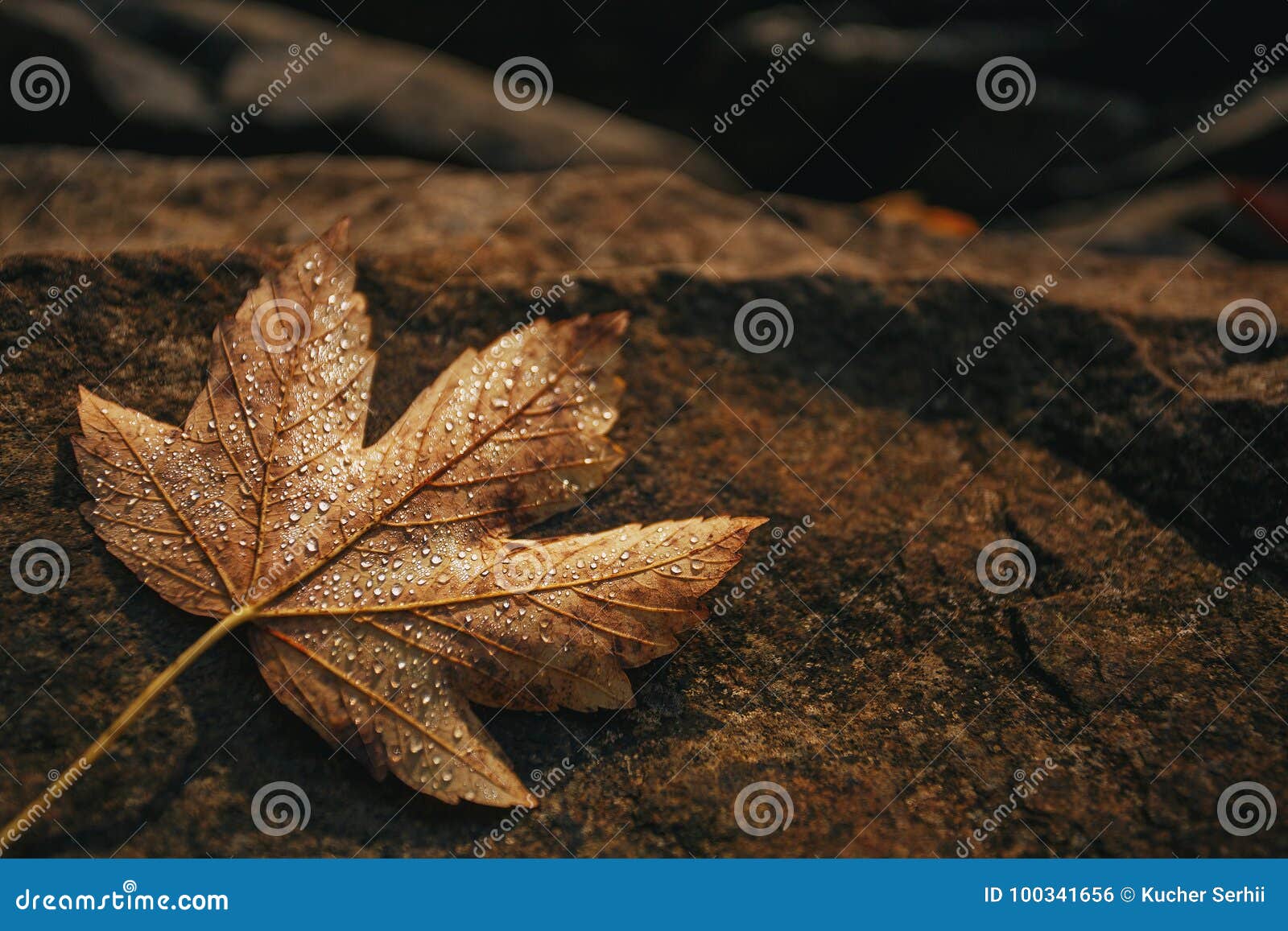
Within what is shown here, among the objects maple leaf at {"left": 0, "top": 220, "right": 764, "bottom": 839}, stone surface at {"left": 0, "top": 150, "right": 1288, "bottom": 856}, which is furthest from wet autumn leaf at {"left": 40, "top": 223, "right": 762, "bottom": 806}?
stone surface at {"left": 0, "top": 150, "right": 1288, "bottom": 856}

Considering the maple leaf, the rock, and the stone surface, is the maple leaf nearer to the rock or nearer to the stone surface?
the stone surface

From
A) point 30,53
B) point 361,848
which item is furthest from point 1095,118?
point 30,53

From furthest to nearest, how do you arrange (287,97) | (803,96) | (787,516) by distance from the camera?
(803,96) → (287,97) → (787,516)

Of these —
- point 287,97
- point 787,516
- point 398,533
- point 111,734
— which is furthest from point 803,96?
point 111,734

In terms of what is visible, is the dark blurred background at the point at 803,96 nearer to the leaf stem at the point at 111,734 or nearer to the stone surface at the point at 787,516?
the stone surface at the point at 787,516

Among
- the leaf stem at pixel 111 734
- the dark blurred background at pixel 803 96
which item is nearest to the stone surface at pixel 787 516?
the leaf stem at pixel 111 734

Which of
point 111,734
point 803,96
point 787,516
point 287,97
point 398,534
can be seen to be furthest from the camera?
point 803,96

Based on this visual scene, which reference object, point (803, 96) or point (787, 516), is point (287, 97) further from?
point (787, 516)
